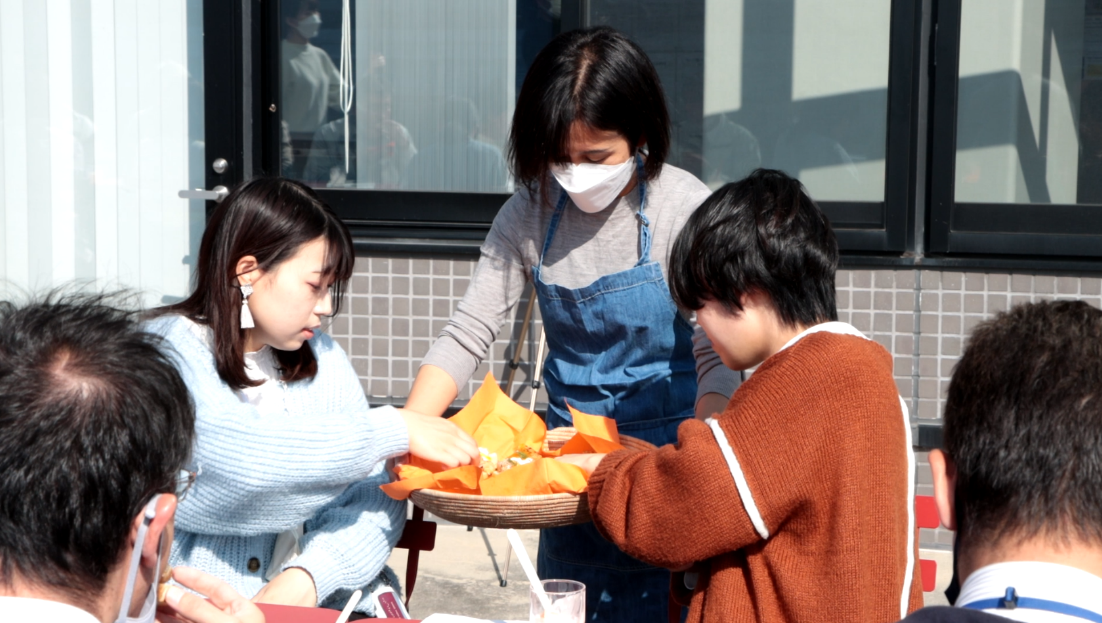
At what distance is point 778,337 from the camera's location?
1812 millimetres

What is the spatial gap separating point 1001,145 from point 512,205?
270 cm

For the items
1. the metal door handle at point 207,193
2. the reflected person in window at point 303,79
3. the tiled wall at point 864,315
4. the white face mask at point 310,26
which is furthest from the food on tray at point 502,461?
the white face mask at point 310,26

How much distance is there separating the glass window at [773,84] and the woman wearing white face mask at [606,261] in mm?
2173

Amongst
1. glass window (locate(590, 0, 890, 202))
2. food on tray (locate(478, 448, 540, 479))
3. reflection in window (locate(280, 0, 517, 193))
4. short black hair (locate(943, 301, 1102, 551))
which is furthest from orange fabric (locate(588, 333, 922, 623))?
reflection in window (locate(280, 0, 517, 193))

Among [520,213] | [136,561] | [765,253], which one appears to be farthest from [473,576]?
[136,561]

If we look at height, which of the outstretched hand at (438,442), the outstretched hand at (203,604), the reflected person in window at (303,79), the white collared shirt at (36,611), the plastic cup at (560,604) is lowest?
the plastic cup at (560,604)

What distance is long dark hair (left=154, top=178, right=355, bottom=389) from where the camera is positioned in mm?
2174

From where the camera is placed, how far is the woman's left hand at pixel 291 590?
6.51 ft

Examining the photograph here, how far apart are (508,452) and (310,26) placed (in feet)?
9.87

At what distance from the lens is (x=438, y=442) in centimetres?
212

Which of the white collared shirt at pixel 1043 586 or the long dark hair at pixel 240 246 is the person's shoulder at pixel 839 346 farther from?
the long dark hair at pixel 240 246

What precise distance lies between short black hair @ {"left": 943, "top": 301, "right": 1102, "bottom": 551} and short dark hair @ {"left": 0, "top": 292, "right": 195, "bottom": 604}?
917mm

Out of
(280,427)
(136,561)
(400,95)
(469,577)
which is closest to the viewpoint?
(136,561)

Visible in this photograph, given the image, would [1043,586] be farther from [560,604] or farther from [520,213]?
[520,213]
